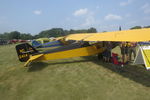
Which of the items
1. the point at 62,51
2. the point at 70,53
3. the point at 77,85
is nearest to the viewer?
the point at 77,85

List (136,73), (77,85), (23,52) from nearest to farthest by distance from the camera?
(77,85) < (136,73) < (23,52)

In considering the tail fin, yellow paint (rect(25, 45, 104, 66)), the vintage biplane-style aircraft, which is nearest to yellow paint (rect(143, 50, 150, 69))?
the vintage biplane-style aircraft

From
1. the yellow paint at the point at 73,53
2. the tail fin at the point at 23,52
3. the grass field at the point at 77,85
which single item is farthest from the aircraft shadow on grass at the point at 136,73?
the tail fin at the point at 23,52

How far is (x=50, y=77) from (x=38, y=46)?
11553mm

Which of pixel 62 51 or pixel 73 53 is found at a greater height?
pixel 62 51

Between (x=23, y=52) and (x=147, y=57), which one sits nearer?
(x=147, y=57)

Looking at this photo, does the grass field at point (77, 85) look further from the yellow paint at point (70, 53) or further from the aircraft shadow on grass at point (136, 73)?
the yellow paint at point (70, 53)

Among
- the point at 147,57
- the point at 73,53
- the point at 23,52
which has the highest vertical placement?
the point at 23,52

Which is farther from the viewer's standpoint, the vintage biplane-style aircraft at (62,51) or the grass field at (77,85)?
the vintage biplane-style aircraft at (62,51)

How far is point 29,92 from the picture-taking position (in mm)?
4215

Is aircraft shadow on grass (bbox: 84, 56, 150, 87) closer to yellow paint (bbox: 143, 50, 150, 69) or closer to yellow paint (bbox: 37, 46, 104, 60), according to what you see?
yellow paint (bbox: 143, 50, 150, 69)

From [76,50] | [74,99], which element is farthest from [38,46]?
[74,99]

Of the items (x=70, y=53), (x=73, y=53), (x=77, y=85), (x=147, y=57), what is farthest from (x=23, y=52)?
(x=147, y=57)

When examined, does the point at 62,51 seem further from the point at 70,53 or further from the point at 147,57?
the point at 147,57
